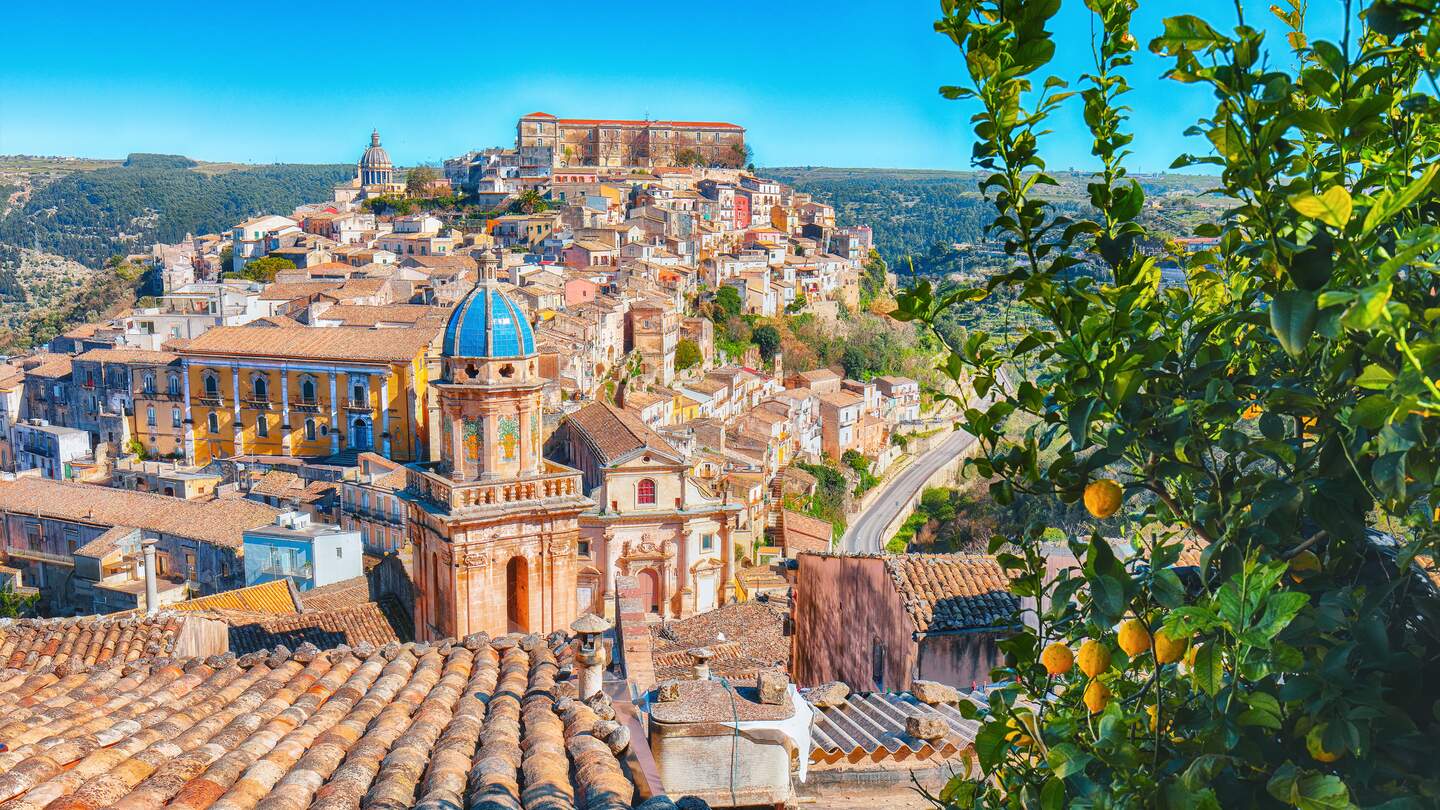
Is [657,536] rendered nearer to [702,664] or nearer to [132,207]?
[702,664]

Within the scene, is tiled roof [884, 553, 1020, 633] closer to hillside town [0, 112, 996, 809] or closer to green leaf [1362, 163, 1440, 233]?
hillside town [0, 112, 996, 809]

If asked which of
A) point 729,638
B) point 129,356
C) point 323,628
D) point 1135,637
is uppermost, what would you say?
point 1135,637

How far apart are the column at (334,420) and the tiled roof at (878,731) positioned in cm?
3216

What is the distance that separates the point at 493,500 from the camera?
16.0m

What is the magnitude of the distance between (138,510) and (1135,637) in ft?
103

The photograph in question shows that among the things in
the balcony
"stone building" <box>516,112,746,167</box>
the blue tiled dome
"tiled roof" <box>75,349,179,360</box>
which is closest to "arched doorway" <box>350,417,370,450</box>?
"tiled roof" <box>75,349,179,360</box>

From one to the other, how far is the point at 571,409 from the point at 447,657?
2979 cm

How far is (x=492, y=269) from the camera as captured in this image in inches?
672

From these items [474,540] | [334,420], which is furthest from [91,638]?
[334,420]

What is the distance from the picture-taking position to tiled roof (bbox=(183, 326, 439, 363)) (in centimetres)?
3769

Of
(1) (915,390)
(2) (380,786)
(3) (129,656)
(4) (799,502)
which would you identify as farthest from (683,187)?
(2) (380,786)

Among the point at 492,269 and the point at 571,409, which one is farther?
the point at 571,409

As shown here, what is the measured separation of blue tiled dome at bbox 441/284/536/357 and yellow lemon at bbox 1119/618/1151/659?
46.7 feet

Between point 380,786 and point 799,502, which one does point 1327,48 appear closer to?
point 380,786
